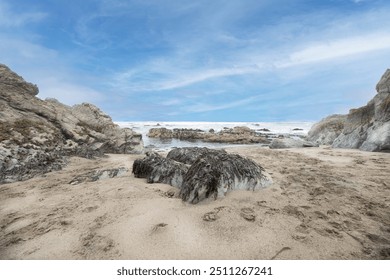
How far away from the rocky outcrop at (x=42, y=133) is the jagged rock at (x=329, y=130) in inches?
575

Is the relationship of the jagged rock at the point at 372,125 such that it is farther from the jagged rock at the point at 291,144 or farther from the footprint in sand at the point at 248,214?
the footprint in sand at the point at 248,214

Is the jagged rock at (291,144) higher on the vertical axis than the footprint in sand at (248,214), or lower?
higher

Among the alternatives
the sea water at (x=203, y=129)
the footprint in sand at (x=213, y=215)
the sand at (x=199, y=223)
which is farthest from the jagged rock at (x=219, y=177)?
the sea water at (x=203, y=129)

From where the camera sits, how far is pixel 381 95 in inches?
464

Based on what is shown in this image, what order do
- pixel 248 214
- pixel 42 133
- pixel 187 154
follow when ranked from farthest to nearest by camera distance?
1. pixel 42 133
2. pixel 187 154
3. pixel 248 214

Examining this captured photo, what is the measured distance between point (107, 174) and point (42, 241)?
3156mm

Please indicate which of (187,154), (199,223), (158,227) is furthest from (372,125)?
(158,227)

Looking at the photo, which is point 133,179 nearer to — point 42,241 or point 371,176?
point 42,241

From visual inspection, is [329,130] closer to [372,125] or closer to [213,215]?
[372,125]

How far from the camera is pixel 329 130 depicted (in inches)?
792

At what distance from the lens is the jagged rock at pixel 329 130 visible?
19.0 metres

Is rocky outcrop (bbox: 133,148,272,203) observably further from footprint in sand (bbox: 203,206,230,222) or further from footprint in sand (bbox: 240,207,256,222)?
footprint in sand (bbox: 240,207,256,222)

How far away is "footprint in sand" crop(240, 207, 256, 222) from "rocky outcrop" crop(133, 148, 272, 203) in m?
0.52

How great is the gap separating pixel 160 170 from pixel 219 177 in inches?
70.1
